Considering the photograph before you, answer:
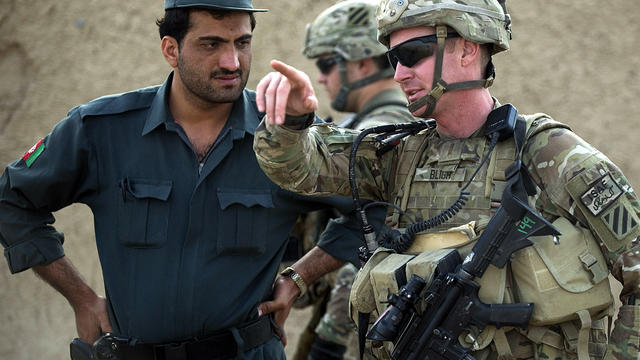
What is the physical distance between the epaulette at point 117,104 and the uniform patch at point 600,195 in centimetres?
170

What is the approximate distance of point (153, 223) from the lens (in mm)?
2895

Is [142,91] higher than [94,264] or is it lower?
higher

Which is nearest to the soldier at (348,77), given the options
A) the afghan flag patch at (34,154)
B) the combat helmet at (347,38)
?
the combat helmet at (347,38)

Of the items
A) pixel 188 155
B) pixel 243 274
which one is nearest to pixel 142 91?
pixel 188 155

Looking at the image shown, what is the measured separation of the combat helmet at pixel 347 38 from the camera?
4.20 m

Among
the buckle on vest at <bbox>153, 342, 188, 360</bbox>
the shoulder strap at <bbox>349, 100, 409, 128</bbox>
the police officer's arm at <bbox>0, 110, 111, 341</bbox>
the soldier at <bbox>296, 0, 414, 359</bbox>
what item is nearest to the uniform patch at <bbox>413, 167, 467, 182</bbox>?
the buckle on vest at <bbox>153, 342, 188, 360</bbox>

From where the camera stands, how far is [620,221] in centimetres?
221

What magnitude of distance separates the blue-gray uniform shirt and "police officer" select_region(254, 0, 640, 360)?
505 millimetres

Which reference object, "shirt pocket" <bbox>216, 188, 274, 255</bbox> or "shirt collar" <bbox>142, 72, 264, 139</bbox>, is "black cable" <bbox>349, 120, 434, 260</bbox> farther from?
"shirt collar" <bbox>142, 72, 264, 139</bbox>

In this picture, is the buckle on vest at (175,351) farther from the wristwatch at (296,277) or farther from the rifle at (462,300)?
the rifle at (462,300)

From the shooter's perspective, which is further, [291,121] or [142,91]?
[142,91]

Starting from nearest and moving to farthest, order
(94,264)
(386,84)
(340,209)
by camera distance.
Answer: (340,209)
(386,84)
(94,264)

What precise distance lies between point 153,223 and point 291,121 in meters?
0.89

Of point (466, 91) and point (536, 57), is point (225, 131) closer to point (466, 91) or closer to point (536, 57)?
point (466, 91)
